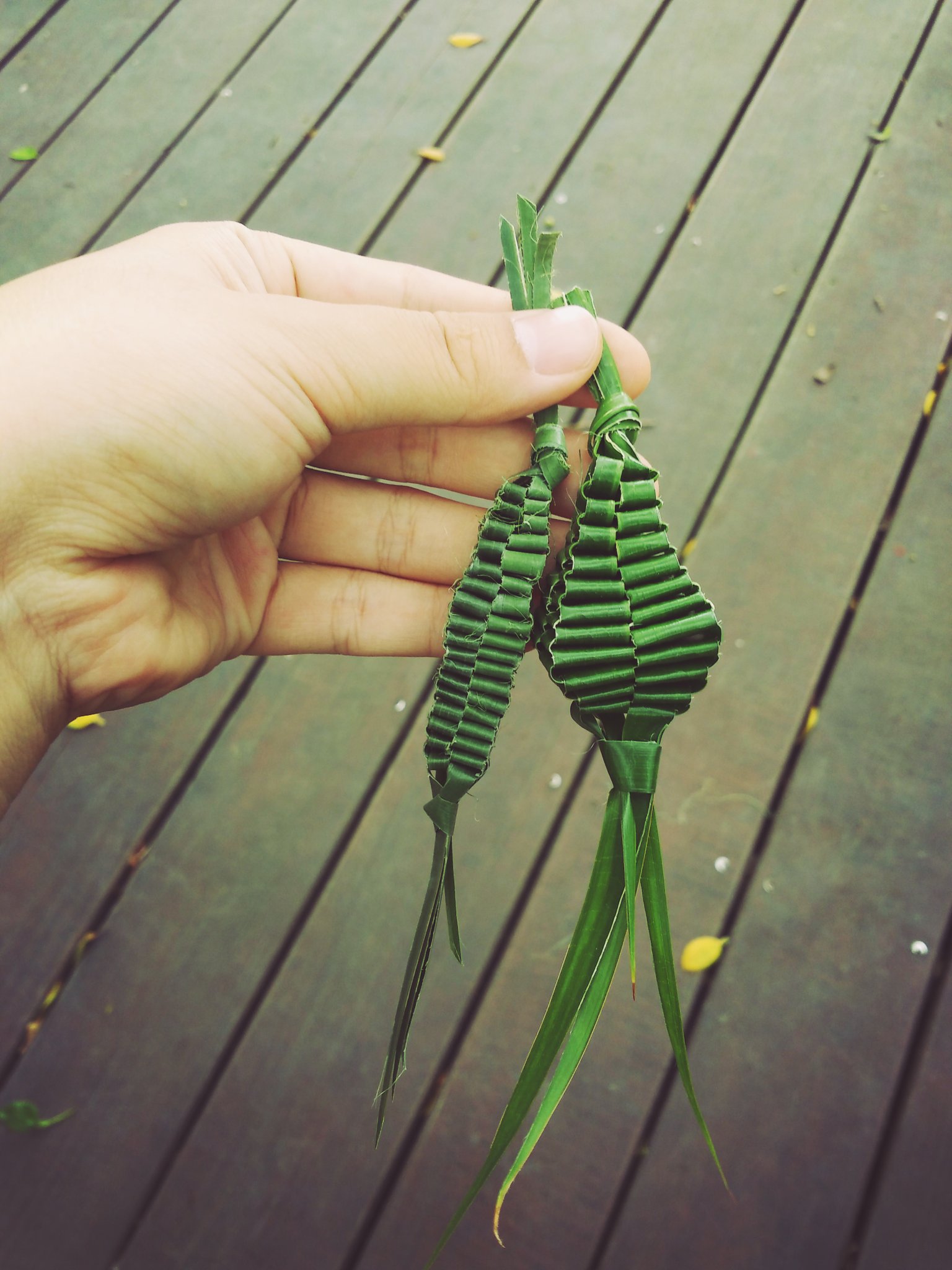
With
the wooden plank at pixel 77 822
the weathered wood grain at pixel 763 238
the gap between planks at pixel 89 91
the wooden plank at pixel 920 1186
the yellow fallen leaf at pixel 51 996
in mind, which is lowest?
the wooden plank at pixel 920 1186

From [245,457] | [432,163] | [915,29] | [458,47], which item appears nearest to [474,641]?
[245,457]

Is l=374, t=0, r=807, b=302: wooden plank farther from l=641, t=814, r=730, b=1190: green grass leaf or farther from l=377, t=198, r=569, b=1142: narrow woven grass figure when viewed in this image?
l=641, t=814, r=730, b=1190: green grass leaf

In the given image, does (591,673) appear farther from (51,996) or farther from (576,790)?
(51,996)

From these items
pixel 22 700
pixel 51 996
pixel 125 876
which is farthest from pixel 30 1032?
pixel 22 700

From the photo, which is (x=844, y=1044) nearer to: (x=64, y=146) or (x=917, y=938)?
(x=917, y=938)

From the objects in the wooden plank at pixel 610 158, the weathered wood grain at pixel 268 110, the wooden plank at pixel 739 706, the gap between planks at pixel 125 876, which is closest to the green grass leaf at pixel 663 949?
the wooden plank at pixel 739 706

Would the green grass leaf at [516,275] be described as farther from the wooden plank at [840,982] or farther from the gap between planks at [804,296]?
the wooden plank at [840,982]

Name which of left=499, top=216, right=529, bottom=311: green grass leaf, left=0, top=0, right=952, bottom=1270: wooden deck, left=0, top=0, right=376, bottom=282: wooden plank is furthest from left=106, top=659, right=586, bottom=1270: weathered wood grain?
left=0, top=0, right=376, bottom=282: wooden plank
